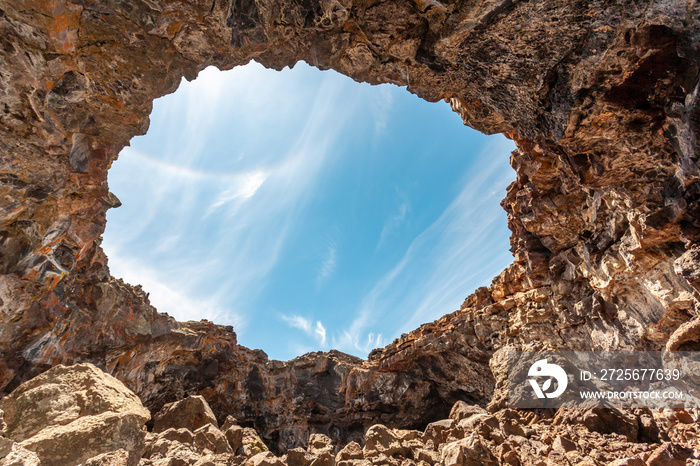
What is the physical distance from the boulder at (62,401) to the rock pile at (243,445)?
0.07 ft

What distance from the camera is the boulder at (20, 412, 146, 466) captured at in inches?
231

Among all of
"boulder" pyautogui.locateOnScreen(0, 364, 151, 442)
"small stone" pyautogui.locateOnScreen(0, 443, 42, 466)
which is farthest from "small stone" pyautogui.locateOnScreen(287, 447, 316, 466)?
"small stone" pyautogui.locateOnScreen(0, 443, 42, 466)

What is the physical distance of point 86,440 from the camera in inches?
243

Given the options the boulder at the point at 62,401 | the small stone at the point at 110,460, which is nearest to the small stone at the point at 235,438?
the boulder at the point at 62,401

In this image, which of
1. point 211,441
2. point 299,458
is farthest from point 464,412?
point 211,441

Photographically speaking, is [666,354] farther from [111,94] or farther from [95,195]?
[95,195]

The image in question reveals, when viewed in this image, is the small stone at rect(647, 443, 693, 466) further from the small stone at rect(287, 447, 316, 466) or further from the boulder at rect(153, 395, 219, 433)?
the boulder at rect(153, 395, 219, 433)

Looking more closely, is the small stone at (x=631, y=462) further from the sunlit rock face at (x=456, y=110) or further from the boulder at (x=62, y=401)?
the boulder at (x=62, y=401)

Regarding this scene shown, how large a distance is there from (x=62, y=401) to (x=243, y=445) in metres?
6.25

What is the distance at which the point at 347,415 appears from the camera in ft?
76.6

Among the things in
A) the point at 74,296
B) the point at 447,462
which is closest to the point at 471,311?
the point at 447,462

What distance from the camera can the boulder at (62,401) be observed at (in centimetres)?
680

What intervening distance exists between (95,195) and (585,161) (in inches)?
675

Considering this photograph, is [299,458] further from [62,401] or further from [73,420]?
[62,401]
